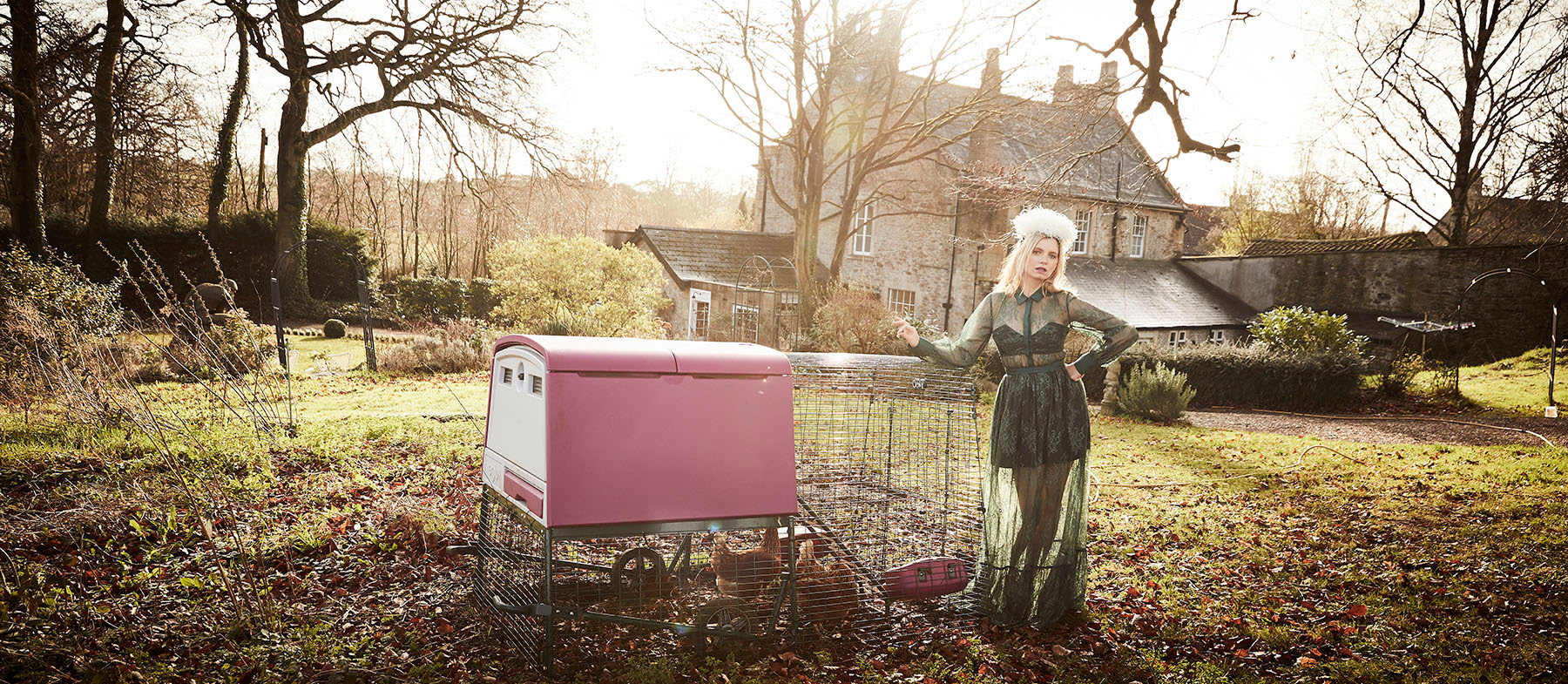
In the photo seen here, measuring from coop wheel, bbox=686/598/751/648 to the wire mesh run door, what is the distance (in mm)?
315

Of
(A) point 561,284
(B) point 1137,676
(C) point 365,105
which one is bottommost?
(B) point 1137,676

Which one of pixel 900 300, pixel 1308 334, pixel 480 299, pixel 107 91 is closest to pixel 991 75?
pixel 900 300

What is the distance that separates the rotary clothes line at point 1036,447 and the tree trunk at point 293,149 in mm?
23248

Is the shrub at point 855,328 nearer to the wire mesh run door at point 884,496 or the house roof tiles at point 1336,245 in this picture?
the wire mesh run door at point 884,496

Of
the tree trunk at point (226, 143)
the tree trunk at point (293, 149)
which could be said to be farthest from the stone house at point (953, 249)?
the tree trunk at point (226, 143)

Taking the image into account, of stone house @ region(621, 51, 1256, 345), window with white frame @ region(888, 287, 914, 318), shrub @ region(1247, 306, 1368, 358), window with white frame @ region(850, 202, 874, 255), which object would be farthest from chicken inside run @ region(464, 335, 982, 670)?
window with white frame @ region(850, 202, 874, 255)

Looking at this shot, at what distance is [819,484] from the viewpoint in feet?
15.7

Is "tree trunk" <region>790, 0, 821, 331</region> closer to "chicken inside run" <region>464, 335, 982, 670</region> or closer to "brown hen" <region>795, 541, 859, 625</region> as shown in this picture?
"chicken inside run" <region>464, 335, 982, 670</region>

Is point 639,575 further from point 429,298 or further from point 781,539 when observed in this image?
point 429,298

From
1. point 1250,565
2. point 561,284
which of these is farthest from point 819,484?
point 561,284

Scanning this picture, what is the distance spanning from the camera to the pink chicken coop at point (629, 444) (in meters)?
3.43

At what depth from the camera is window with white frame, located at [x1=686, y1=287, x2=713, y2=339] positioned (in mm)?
22234

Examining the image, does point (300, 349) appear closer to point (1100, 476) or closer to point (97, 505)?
point (97, 505)

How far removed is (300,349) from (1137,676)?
19.0 meters
